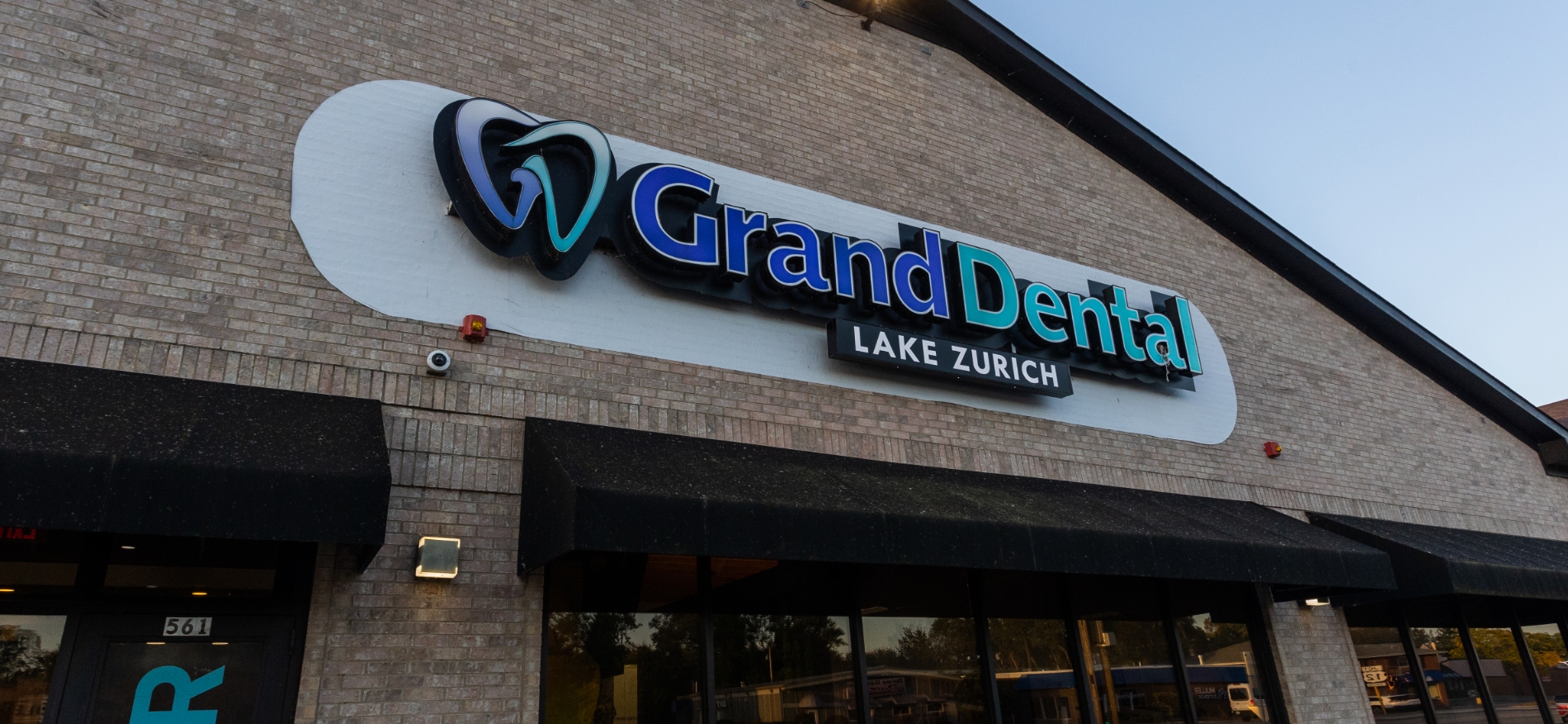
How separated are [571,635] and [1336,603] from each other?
7.98 meters

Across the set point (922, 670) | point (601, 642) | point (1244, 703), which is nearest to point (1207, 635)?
point (1244, 703)

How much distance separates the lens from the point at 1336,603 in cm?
964

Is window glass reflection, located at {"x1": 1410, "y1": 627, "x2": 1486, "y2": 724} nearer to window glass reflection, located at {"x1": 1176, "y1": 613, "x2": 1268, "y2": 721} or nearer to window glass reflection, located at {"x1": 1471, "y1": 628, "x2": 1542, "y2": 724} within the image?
window glass reflection, located at {"x1": 1471, "y1": 628, "x2": 1542, "y2": 724}

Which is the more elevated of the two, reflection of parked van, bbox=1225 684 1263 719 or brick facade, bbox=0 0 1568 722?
brick facade, bbox=0 0 1568 722

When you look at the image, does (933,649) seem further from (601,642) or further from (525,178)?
(525,178)

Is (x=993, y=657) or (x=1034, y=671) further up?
(x=993, y=657)

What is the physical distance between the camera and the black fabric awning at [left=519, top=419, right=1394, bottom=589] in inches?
203

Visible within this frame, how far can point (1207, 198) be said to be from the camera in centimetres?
1169

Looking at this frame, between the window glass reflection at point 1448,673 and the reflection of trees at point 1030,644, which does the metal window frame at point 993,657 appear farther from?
the window glass reflection at point 1448,673

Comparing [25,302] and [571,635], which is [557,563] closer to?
[571,635]

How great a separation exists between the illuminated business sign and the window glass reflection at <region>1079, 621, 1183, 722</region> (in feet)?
7.50

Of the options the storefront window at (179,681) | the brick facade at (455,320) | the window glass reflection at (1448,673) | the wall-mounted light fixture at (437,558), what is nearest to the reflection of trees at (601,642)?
the brick facade at (455,320)

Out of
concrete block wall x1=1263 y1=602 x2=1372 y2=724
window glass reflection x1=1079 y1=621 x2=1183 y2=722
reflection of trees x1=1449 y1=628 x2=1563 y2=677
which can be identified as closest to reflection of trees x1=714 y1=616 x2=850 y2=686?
window glass reflection x1=1079 y1=621 x2=1183 y2=722

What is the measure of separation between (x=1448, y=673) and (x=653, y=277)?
10.2m
